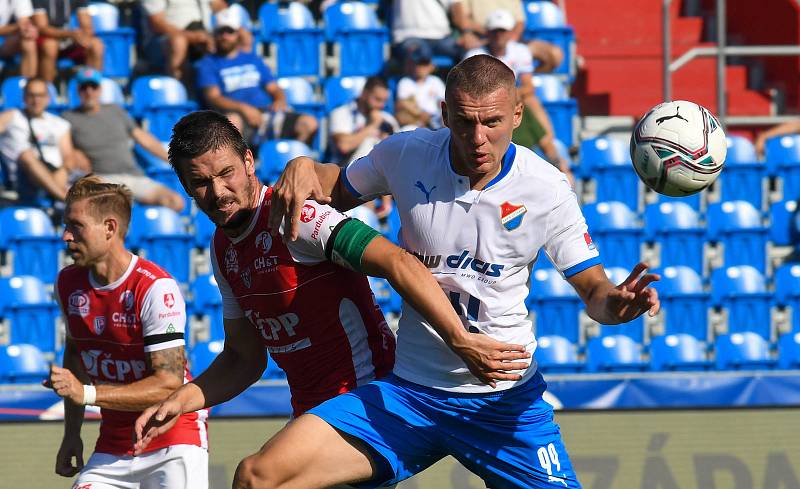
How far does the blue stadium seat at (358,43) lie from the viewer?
11.6 metres

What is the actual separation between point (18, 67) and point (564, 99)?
5.29m

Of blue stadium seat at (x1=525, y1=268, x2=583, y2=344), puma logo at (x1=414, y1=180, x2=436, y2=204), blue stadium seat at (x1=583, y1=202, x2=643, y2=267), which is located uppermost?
puma logo at (x1=414, y1=180, x2=436, y2=204)

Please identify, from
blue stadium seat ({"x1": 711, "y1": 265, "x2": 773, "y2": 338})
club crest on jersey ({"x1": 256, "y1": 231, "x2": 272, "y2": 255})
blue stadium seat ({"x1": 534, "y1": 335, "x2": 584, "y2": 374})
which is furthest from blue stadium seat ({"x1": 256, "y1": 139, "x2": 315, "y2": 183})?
club crest on jersey ({"x1": 256, "y1": 231, "x2": 272, "y2": 255})

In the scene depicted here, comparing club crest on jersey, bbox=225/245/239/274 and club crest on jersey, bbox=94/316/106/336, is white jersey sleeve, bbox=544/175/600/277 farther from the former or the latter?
club crest on jersey, bbox=94/316/106/336

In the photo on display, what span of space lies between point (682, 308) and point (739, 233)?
3.36 feet

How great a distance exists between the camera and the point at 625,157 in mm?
10719

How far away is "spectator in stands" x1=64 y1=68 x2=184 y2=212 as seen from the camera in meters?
10.0

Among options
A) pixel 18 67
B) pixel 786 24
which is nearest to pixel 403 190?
pixel 18 67

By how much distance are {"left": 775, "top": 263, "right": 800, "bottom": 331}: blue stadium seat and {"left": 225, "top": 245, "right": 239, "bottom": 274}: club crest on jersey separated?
6.61 meters

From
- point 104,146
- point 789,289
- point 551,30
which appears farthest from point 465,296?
point 551,30

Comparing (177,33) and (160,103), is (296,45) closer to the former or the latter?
(177,33)

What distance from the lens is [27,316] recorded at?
9133mm

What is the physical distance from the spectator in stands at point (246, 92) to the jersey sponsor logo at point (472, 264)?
664 cm

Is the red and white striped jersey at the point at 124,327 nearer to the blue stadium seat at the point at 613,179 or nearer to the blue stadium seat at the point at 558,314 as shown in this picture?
the blue stadium seat at the point at 558,314
